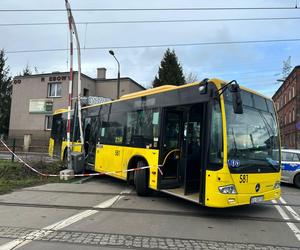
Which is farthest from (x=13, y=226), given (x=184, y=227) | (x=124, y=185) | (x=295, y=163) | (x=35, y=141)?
(x=35, y=141)

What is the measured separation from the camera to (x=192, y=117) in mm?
8273

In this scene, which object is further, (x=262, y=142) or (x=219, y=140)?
(x=262, y=142)

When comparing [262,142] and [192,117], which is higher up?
[192,117]

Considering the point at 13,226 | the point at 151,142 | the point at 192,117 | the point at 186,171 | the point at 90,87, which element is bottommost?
Answer: the point at 13,226

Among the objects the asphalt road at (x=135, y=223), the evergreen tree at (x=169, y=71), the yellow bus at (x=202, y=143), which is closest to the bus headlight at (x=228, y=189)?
the yellow bus at (x=202, y=143)

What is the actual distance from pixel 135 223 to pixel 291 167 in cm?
860

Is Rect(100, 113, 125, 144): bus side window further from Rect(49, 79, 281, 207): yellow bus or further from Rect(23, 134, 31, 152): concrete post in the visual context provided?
Rect(23, 134, 31, 152): concrete post

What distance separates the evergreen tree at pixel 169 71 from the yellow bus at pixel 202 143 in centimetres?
3303

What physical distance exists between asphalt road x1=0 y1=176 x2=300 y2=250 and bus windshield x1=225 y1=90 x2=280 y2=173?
48.6 inches

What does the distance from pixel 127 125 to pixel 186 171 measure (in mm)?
3222

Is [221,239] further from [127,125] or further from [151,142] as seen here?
[127,125]

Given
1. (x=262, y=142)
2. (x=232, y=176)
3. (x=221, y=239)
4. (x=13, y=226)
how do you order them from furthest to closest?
1. (x=262, y=142)
2. (x=232, y=176)
3. (x=13, y=226)
4. (x=221, y=239)

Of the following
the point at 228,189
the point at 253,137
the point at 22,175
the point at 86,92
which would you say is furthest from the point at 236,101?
the point at 86,92

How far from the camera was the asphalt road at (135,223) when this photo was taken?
5.50 meters
